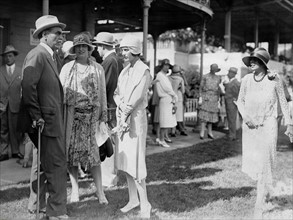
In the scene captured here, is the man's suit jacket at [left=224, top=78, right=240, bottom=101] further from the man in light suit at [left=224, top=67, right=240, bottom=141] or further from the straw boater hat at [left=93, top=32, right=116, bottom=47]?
the straw boater hat at [left=93, top=32, right=116, bottom=47]

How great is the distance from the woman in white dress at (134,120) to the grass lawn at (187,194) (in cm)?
50

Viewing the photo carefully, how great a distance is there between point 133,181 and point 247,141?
1538mm

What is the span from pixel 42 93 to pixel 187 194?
2.70m

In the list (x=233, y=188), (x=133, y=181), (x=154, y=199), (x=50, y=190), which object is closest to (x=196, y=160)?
(x=233, y=188)

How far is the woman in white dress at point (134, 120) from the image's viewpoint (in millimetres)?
5277

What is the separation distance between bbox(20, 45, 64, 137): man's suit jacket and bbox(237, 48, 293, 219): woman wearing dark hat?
2.36m

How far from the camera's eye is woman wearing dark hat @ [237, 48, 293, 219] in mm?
5570

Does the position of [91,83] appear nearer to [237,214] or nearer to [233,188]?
[237,214]

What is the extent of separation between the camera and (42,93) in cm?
490

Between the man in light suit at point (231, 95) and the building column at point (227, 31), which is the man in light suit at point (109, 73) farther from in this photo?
the building column at point (227, 31)

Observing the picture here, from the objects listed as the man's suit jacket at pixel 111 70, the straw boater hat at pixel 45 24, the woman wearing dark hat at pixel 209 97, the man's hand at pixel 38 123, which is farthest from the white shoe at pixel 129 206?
the woman wearing dark hat at pixel 209 97

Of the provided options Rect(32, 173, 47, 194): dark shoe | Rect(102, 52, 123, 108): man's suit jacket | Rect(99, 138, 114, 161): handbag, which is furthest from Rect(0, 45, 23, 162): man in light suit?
Rect(32, 173, 47, 194): dark shoe

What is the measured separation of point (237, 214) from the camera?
5.61 meters

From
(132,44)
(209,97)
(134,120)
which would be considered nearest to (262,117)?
(134,120)
